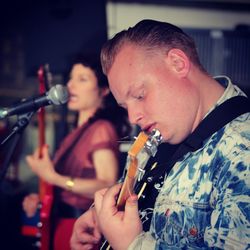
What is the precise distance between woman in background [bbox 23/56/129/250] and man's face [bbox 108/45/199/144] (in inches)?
42.6

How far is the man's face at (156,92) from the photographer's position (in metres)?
1.23

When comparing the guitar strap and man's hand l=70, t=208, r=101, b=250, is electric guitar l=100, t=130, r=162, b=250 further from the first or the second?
man's hand l=70, t=208, r=101, b=250

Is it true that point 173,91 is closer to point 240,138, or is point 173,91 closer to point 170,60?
point 170,60

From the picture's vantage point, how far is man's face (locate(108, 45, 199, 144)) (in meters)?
1.23

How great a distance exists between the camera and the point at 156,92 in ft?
4.11

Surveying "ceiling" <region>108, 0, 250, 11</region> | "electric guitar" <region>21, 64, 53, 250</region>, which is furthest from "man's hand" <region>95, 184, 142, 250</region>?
"ceiling" <region>108, 0, 250, 11</region>

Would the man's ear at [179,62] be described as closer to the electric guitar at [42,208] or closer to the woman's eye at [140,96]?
the woman's eye at [140,96]

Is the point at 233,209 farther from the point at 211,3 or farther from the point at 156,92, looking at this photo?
the point at 211,3

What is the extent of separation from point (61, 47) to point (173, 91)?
6.43 ft

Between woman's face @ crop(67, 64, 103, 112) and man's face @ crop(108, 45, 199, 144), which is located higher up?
man's face @ crop(108, 45, 199, 144)

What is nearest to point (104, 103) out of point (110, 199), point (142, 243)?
point (110, 199)

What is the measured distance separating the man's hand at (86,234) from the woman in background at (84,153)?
588mm

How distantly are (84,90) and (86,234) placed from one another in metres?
1.34

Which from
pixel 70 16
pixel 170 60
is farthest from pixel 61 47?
pixel 170 60
